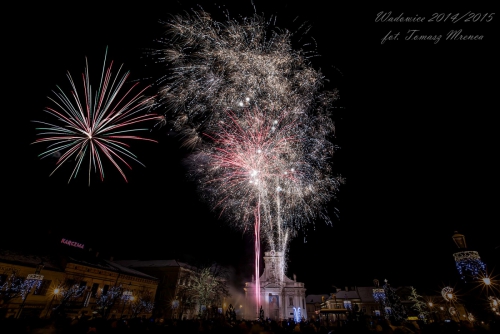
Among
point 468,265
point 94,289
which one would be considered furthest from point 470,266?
point 94,289

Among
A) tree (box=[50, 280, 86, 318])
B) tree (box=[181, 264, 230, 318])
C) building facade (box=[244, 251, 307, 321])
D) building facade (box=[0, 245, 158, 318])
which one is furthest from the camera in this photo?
building facade (box=[244, 251, 307, 321])

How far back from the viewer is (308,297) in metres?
81.8

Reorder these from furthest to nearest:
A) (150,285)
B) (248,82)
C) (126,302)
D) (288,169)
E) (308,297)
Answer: (308,297)
(150,285)
(126,302)
(288,169)
(248,82)

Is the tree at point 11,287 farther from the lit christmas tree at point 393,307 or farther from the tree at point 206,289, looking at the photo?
the lit christmas tree at point 393,307

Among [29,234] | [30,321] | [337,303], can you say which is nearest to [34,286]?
[29,234]

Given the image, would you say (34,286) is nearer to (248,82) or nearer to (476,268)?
(248,82)

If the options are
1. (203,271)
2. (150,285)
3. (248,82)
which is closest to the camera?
(248,82)

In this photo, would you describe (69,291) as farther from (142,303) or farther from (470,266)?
(470,266)

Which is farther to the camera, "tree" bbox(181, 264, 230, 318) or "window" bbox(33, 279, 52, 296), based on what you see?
"tree" bbox(181, 264, 230, 318)

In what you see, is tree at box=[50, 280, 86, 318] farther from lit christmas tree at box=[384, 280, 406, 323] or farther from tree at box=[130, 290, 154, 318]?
lit christmas tree at box=[384, 280, 406, 323]

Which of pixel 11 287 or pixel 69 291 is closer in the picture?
pixel 11 287

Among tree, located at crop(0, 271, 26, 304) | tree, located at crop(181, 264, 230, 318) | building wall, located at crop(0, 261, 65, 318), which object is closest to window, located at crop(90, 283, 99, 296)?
building wall, located at crop(0, 261, 65, 318)

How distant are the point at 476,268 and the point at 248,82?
54.6ft

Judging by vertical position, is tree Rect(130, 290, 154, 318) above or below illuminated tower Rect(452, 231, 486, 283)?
below
